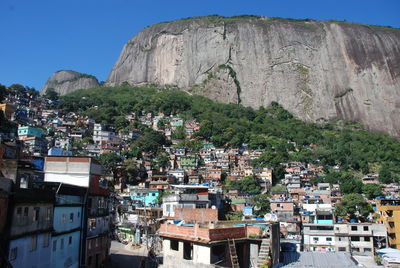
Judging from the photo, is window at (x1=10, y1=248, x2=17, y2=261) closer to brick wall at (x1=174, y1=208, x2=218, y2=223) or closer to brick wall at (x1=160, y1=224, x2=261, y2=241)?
brick wall at (x1=160, y1=224, x2=261, y2=241)

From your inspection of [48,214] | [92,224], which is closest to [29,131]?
[92,224]

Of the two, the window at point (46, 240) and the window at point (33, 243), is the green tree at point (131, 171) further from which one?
the window at point (33, 243)

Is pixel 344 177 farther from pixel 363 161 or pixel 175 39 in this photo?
pixel 175 39

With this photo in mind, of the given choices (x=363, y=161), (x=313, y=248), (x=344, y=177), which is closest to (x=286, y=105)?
(x=363, y=161)

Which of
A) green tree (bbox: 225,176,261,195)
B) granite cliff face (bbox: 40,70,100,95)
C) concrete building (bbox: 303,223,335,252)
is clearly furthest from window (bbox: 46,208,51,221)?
granite cliff face (bbox: 40,70,100,95)

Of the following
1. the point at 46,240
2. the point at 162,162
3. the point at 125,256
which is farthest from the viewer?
the point at 162,162

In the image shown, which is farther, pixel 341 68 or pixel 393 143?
pixel 341 68

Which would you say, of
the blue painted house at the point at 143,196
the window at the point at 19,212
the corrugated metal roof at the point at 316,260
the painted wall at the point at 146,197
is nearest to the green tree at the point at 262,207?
the blue painted house at the point at 143,196

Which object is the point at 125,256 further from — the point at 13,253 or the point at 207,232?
the point at 207,232
